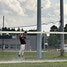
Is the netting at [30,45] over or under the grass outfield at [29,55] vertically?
over

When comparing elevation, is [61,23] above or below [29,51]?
above

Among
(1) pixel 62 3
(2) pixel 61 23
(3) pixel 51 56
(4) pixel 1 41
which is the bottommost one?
(3) pixel 51 56

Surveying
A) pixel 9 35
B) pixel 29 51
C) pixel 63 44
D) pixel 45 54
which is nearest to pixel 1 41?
pixel 9 35

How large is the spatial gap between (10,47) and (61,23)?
26.3ft

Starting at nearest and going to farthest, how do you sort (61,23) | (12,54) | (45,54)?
(12,54)
(45,54)
(61,23)

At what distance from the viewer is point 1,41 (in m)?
20.5

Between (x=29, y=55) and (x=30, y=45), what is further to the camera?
(x=30, y=45)

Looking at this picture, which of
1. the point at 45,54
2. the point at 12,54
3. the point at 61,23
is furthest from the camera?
the point at 61,23

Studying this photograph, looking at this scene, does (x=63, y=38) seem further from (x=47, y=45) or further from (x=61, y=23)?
(x=61, y=23)

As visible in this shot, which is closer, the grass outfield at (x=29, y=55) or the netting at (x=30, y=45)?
the grass outfield at (x=29, y=55)

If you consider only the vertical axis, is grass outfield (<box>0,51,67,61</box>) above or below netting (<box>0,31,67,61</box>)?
below

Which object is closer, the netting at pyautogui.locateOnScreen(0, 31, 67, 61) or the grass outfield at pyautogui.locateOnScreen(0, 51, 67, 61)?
the grass outfield at pyautogui.locateOnScreen(0, 51, 67, 61)

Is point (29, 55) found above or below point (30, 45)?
below

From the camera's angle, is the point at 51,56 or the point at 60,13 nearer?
the point at 51,56
